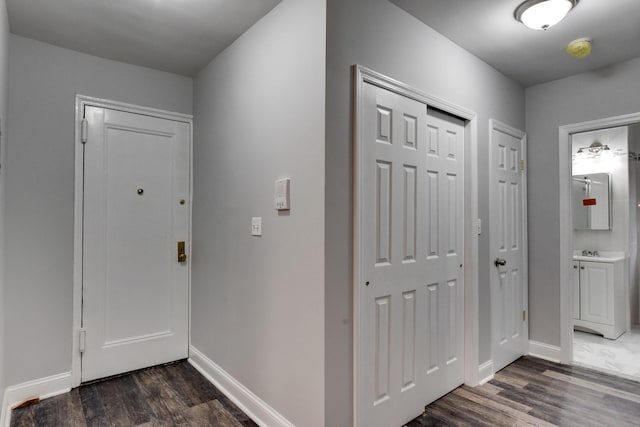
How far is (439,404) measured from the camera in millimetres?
2311

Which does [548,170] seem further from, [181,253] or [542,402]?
[181,253]

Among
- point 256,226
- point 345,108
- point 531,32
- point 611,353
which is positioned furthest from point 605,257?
point 256,226

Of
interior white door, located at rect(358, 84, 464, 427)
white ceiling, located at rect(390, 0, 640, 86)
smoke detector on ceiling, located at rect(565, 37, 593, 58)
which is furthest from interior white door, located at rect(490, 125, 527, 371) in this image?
smoke detector on ceiling, located at rect(565, 37, 593, 58)

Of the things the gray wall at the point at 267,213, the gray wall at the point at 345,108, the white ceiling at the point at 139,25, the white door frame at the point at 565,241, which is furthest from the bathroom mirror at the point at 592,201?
the white ceiling at the point at 139,25

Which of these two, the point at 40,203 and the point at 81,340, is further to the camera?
the point at 81,340

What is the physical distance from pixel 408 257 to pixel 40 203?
8.26ft

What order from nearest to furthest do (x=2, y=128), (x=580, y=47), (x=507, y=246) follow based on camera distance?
(x=2, y=128)
(x=580, y=47)
(x=507, y=246)

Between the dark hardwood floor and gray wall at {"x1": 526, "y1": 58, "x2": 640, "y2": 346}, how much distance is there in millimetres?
558

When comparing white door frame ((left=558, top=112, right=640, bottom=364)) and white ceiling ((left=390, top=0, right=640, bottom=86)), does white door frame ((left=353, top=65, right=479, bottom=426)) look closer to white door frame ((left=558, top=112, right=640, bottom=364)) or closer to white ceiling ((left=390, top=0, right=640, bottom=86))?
white ceiling ((left=390, top=0, right=640, bottom=86))

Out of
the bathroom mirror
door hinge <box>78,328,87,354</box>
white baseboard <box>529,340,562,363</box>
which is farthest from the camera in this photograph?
the bathroom mirror

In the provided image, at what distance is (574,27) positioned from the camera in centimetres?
228

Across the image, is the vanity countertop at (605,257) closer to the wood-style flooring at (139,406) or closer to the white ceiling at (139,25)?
the wood-style flooring at (139,406)

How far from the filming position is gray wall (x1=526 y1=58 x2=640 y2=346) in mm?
2945

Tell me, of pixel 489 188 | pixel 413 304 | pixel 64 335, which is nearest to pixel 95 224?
pixel 64 335
